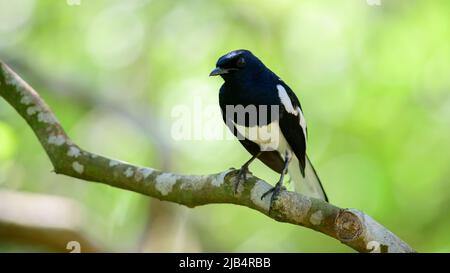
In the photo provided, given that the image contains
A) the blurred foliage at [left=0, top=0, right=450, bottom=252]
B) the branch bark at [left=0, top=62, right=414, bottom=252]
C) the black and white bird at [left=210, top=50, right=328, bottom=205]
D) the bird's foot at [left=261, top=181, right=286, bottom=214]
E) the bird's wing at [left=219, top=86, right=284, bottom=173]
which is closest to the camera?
the branch bark at [left=0, top=62, right=414, bottom=252]

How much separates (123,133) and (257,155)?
2.86 metres

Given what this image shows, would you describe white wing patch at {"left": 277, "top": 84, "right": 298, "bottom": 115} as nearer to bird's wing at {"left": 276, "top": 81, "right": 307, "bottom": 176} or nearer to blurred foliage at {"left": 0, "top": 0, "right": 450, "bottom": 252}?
bird's wing at {"left": 276, "top": 81, "right": 307, "bottom": 176}

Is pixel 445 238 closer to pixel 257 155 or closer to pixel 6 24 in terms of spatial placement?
pixel 257 155

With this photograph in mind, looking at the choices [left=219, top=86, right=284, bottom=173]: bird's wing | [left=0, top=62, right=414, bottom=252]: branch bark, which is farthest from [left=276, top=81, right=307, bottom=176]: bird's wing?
[left=0, top=62, right=414, bottom=252]: branch bark

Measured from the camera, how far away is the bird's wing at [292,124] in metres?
3.97

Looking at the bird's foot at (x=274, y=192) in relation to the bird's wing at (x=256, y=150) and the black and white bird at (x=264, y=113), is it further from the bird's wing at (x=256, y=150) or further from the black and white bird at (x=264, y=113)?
the bird's wing at (x=256, y=150)

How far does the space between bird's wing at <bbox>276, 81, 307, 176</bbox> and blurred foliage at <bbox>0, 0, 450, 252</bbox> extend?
189 cm

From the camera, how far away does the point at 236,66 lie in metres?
4.04

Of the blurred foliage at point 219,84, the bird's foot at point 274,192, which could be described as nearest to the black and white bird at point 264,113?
the bird's foot at point 274,192

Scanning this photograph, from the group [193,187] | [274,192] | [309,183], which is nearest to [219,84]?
[309,183]

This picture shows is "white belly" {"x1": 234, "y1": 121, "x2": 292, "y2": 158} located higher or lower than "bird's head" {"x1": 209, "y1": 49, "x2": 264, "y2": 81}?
lower

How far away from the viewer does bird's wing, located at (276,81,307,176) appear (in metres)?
3.97
